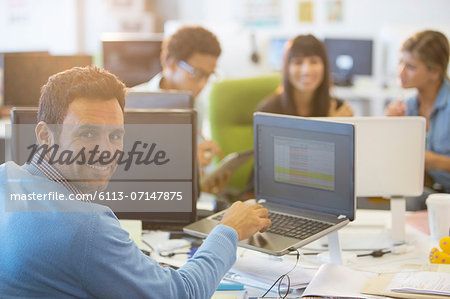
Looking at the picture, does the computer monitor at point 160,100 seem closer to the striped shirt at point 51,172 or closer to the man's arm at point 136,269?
the man's arm at point 136,269

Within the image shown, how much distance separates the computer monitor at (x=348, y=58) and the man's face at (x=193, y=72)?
9.19ft

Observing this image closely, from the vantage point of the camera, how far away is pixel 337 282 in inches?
70.4

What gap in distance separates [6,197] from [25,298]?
208 millimetres

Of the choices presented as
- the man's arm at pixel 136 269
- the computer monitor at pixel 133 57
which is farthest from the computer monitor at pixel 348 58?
the man's arm at pixel 136 269

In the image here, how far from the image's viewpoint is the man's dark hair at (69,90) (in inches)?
56.6

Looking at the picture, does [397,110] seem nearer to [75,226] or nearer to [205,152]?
[205,152]

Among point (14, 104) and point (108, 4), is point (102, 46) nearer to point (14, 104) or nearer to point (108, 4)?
point (14, 104)

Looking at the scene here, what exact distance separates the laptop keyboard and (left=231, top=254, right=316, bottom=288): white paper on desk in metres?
0.09

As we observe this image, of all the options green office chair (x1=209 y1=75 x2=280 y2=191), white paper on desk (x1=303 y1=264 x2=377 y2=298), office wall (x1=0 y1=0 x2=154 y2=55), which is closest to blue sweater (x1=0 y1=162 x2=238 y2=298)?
white paper on desk (x1=303 y1=264 x2=377 y2=298)

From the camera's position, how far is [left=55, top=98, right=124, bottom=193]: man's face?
143 cm

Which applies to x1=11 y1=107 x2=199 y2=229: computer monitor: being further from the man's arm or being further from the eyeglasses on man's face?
the eyeglasses on man's face

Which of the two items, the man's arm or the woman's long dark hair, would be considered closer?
the man's arm

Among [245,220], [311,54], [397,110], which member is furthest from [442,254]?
[311,54]

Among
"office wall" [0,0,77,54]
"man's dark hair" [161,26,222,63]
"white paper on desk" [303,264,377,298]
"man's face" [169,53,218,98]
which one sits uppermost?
"office wall" [0,0,77,54]
